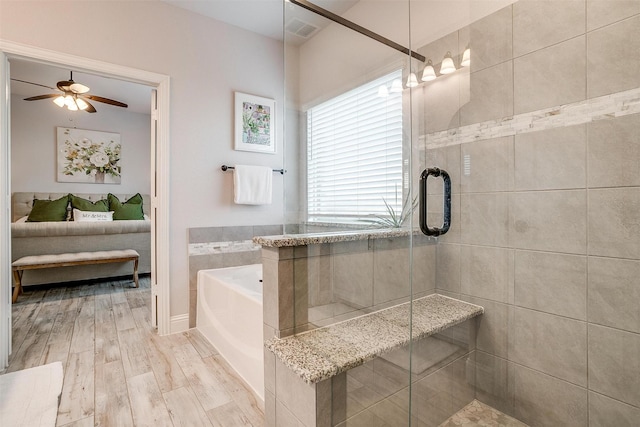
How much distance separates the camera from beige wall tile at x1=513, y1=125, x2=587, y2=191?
122 cm

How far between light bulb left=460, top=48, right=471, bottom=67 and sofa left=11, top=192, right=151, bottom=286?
4151mm

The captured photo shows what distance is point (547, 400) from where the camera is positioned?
1.32 m

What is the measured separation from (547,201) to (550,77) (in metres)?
0.53

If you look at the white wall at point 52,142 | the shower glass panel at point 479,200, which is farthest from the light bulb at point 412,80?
the white wall at point 52,142

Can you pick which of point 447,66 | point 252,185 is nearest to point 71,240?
point 252,185

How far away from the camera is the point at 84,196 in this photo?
490 cm

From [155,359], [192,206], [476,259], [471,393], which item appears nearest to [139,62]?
[192,206]

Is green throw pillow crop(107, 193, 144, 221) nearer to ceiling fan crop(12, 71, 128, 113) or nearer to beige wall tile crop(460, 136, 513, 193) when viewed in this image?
ceiling fan crop(12, 71, 128, 113)

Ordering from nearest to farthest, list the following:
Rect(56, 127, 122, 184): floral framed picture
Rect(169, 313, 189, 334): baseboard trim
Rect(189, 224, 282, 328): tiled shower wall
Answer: Rect(169, 313, 189, 334): baseboard trim
Rect(189, 224, 282, 328): tiled shower wall
Rect(56, 127, 122, 184): floral framed picture

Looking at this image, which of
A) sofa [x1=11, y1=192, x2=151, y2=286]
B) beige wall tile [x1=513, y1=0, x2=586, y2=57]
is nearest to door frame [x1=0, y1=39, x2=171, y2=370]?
sofa [x1=11, y1=192, x2=151, y2=286]

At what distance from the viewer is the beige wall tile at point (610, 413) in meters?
1.11

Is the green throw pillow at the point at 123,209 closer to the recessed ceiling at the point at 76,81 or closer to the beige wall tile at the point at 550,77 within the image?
the recessed ceiling at the point at 76,81

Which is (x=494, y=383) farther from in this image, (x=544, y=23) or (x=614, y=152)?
(x=544, y=23)

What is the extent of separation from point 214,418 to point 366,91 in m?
1.78
